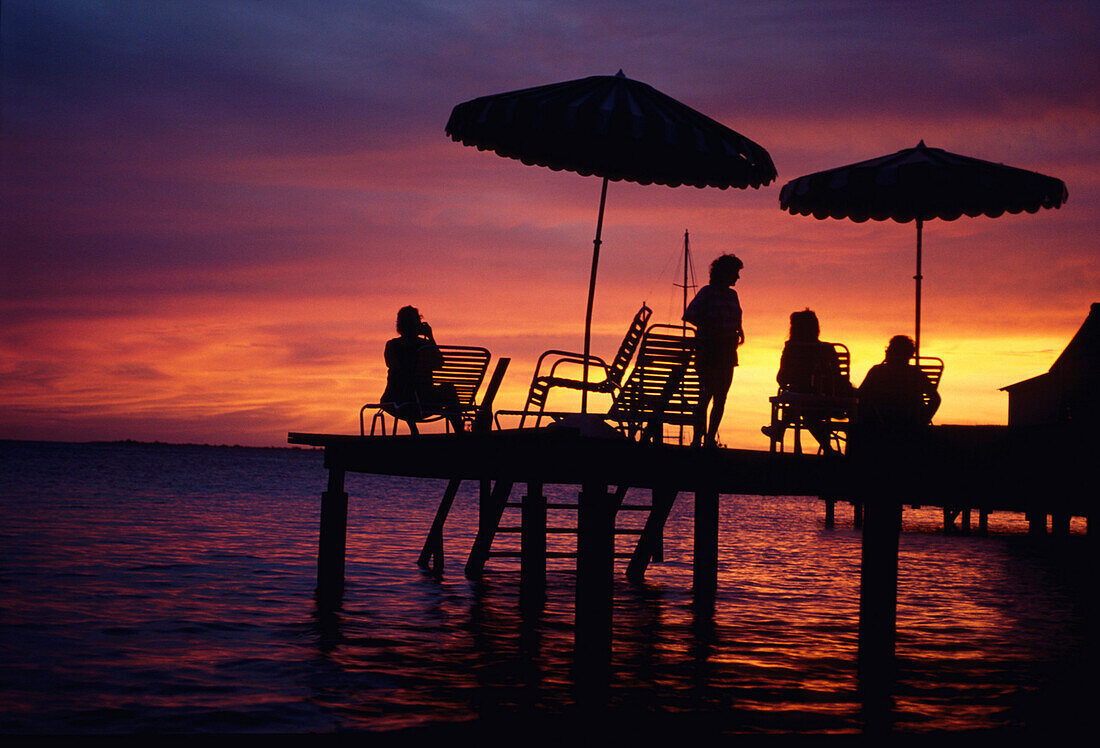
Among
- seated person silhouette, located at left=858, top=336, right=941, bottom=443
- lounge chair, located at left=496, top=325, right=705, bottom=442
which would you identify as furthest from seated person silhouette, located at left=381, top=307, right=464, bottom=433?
seated person silhouette, located at left=858, top=336, right=941, bottom=443

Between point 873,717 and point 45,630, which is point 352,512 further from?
point 873,717

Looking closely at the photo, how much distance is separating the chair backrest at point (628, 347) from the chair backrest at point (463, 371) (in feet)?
8.16

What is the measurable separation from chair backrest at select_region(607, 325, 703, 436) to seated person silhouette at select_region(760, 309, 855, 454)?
826 millimetres

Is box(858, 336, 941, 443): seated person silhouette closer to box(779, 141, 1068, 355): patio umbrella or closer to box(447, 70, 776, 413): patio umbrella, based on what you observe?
box(779, 141, 1068, 355): patio umbrella

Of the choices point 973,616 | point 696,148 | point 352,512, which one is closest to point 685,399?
point 696,148

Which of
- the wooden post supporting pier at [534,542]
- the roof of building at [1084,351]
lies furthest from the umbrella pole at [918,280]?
the roof of building at [1084,351]

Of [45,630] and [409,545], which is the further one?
[409,545]

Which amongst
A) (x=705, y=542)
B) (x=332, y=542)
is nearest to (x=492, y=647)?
(x=332, y=542)

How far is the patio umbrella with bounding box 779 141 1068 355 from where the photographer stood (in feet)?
32.2

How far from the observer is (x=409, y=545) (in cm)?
2381

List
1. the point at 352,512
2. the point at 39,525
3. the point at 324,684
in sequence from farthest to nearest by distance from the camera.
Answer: the point at 352,512 → the point at 39,525 → the point at 324,684

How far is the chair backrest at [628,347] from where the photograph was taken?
9195mm

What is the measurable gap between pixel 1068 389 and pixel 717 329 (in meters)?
22.1

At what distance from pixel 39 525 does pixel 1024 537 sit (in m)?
26.5
